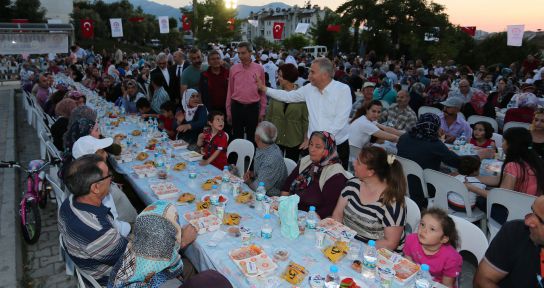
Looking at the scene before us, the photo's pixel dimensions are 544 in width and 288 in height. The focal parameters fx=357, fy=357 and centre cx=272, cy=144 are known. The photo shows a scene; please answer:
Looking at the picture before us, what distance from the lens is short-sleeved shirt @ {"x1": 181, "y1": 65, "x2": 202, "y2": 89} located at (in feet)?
23.7

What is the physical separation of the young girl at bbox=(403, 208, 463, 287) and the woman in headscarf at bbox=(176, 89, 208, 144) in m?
4.14

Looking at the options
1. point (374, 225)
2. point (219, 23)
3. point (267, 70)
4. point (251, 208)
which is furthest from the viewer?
point (219, 23)

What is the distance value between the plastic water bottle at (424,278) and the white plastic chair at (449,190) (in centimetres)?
178

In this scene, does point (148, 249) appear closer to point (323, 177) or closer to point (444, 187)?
point (323, 177)

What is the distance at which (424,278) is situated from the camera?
2.32 m

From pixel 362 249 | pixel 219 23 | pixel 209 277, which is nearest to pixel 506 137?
pixel 362 249

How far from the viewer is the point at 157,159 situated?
4.47m

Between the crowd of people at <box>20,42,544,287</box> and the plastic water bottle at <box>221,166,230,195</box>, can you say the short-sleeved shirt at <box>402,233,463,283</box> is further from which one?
the plastic water bottle at <box>221,166,230,195</box>

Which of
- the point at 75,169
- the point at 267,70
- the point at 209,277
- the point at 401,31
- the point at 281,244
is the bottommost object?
the point at 281,244

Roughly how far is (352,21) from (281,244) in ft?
110

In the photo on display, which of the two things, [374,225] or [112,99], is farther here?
[112,99]

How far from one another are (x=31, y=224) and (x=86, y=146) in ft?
4.26

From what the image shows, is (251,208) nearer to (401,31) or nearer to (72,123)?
(72,123)

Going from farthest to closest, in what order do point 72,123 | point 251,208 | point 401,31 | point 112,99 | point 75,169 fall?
point 401,31, point 112,99, point 72,123, point 251,208, point 75,169
